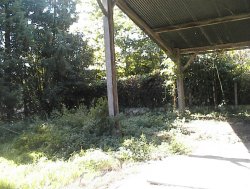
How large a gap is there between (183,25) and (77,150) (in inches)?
255

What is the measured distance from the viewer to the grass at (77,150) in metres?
4.71

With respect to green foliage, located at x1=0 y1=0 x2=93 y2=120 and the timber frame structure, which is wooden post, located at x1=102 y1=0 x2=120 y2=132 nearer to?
the timber frame structure

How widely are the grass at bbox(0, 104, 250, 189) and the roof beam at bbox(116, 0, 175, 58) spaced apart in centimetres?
315

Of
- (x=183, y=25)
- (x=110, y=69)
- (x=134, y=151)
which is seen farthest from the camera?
(x=183, y=25)

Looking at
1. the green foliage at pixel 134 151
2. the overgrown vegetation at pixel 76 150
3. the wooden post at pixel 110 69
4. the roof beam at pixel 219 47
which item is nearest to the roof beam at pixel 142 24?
the roof beam at pixel 219 47

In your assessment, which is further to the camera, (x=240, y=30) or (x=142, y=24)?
(x=240, y=30)

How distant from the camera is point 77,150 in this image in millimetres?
6789

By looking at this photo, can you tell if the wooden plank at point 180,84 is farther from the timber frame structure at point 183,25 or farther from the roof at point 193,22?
the roof at point 193,22

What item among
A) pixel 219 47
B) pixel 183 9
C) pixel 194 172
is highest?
pixel 183 9

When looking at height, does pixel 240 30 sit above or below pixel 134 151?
above

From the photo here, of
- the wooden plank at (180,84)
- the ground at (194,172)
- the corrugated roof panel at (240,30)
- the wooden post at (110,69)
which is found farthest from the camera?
the wooden plank at (180,84)

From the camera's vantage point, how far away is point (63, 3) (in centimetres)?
1625

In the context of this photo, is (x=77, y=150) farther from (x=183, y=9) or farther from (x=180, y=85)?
(x=180, y=85)

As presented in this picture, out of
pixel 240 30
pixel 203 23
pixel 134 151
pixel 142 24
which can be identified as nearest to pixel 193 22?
pixel 203 23
